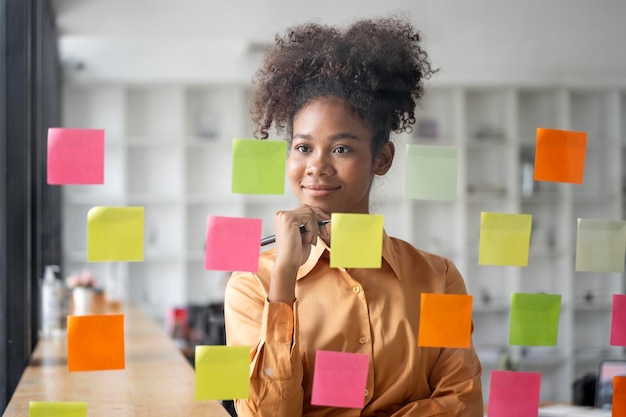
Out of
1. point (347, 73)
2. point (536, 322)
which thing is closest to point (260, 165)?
point (347, 73)

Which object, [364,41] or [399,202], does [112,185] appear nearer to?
[399,202]

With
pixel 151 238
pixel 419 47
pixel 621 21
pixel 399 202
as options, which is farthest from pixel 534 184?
pixel 419 47

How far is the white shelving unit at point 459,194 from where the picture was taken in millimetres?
5953

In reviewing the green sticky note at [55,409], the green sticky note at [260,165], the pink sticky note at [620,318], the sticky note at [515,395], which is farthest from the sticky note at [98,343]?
the pink sticky note at [620,318]

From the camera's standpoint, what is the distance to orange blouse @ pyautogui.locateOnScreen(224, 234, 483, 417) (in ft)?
4.48

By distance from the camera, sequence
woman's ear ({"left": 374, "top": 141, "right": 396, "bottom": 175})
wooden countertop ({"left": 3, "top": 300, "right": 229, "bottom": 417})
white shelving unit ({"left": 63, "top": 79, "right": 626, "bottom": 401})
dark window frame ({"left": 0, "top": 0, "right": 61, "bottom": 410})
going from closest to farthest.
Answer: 1. woman's ear ({"left": 374, "top": 141, "right": 396, "bottom": 175})
2. wooden countertop ({"left": 3, "top": 300, "right": 229, "bottom": 417})
3. dark window frame ({"left": 0, "top": 0, "right": 61, "bottom": 410})
4. white shelving unit ({"left": 63, "top": 79, "right": 626, "bottom": 401})

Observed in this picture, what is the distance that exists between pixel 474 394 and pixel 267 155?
52 cm

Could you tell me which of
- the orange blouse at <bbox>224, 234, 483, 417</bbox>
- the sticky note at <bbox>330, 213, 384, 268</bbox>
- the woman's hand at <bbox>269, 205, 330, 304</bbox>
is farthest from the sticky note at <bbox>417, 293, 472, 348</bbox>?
the woman's hand at <bbox>269, 205, 330, 304</bbox>

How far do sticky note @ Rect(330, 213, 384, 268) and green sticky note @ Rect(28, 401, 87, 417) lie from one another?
48 cm

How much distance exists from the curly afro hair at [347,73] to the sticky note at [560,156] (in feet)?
0.81

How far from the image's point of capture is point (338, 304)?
1385mm

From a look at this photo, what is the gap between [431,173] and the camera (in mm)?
1431

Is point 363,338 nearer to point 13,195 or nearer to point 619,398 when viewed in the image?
point 619,398

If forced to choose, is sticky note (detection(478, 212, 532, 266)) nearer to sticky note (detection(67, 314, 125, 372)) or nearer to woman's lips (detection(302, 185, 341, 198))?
woman's lips (detection(302, 185, 341, 198))
